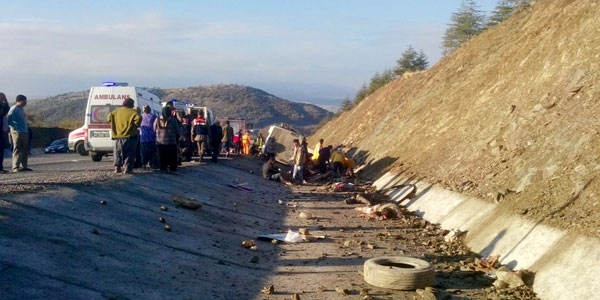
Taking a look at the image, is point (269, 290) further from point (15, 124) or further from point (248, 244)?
point (15, 124)

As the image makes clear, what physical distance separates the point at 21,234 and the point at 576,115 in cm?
1007

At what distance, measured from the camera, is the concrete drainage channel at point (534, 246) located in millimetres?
8047

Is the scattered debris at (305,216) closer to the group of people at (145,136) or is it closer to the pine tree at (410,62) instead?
the group of people at (145,136)

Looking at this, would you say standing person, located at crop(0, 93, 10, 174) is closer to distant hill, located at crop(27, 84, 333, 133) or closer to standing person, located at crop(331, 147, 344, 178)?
standing person, located at crop(331, 147, 344, 178)

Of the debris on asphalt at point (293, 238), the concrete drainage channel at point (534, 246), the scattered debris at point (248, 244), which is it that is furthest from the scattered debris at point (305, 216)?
the scattered debris at point (248, 244)

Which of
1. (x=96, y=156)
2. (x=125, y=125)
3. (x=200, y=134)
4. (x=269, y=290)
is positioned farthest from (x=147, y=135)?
(x=269, y=290)

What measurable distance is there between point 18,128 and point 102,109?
886 cm

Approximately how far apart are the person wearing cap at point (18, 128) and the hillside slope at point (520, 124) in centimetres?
990

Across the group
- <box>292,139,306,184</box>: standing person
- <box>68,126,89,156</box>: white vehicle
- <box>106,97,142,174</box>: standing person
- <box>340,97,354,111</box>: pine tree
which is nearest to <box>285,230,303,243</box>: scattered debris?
<box>106,97,142,174</box>: standing person

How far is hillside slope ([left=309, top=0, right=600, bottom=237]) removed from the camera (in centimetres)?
1102

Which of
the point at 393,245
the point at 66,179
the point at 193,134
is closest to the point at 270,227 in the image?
the point at 393,245

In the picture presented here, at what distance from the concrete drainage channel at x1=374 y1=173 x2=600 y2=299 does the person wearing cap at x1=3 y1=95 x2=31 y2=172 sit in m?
9.47

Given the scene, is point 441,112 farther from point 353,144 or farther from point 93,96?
point 353,144

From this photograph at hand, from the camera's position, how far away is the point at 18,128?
51.7 feet
